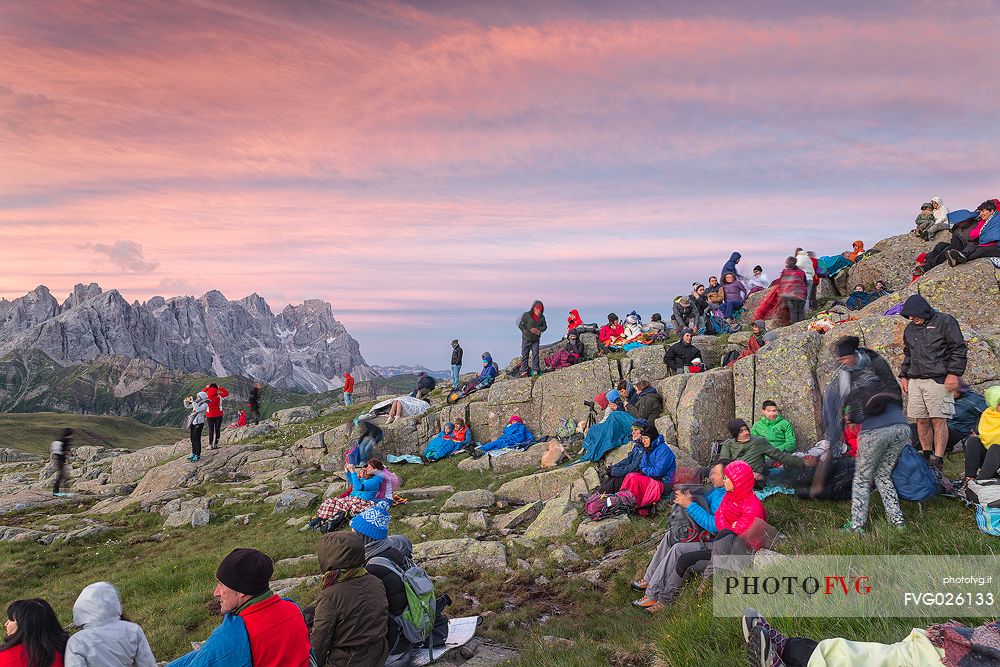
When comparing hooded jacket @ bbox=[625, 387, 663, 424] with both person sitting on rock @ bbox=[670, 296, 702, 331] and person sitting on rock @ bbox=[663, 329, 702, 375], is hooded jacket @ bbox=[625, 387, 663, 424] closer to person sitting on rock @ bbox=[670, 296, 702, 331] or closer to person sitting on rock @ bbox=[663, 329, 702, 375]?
person sitting on rock @ bbox=[663, 329, 702, 375]

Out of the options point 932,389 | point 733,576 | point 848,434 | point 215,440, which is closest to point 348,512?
point 733,576

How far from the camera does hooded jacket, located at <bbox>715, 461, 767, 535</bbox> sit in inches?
324

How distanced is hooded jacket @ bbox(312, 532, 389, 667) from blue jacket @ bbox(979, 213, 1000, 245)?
21.2 m

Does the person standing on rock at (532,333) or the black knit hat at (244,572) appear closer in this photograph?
the black knit hat at (244,572)

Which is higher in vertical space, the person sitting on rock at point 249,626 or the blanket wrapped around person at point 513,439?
the person sitting on rock at point 249,626

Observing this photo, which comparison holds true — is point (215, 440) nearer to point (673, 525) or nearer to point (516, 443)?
point (516, 443)

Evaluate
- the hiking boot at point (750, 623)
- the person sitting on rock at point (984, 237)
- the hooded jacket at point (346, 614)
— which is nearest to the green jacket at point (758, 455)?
the hiking boot at point (750, 623)

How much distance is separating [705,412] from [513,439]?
885cm

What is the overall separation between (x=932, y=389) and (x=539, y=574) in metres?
8.90

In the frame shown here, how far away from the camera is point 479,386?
29.9m

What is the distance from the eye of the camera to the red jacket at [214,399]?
91.4 feet

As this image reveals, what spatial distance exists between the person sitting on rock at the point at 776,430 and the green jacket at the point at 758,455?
281 centimetres

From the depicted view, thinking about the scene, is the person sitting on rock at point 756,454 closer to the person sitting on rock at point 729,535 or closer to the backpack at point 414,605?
the person sitting on rock at point 729,535

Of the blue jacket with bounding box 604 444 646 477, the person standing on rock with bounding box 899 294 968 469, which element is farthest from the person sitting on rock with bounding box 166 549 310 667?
the person standing on rock with bounding box 899 294 968 469
